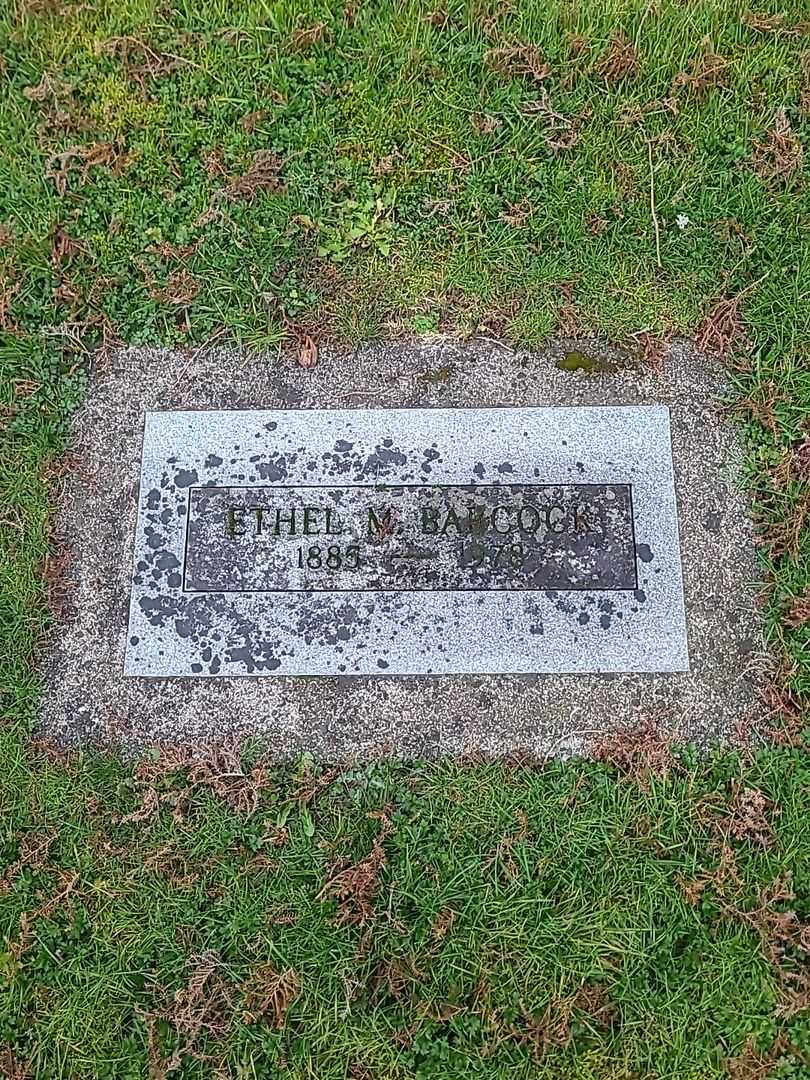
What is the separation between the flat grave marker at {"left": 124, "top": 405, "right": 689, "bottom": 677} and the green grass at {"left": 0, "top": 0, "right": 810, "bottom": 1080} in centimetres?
36

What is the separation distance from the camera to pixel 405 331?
3.06 meters

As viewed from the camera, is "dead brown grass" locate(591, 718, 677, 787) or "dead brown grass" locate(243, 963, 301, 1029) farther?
"dead brown grass" locate(591, 718, 677, 787)

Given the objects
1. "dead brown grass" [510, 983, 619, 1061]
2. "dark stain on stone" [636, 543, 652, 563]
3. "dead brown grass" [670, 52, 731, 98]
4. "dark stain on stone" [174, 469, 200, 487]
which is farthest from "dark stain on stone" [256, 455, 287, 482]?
"dead brown grass" [670, 52, 731, 98]

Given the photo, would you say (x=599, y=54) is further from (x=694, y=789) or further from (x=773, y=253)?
(x=694, y=789)

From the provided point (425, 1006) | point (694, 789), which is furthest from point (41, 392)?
point (694, 789)

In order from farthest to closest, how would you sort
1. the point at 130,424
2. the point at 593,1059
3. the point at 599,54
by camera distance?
the point at 599,54, the point at 130,424, the point at 593,1059

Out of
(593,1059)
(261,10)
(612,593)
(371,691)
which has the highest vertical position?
(261,10)

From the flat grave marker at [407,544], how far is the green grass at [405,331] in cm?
36

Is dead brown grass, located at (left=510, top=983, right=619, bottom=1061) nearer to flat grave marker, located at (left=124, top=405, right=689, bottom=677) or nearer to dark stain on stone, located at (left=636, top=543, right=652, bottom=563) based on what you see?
flat grave marker, located at (left=124, top=405, right=689, bottom=677)

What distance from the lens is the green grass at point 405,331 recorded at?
98.8 inches

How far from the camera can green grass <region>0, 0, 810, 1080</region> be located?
251 centimetres

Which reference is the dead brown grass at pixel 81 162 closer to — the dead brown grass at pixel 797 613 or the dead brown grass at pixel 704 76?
the dead brown grass at pixel 704 76

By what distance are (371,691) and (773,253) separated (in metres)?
2.25

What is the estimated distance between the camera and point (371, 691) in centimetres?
276
